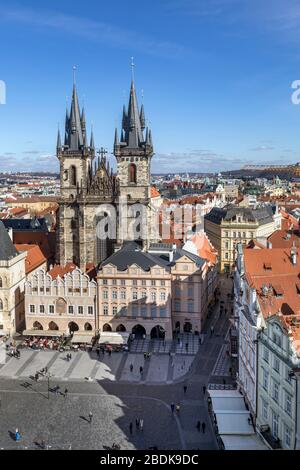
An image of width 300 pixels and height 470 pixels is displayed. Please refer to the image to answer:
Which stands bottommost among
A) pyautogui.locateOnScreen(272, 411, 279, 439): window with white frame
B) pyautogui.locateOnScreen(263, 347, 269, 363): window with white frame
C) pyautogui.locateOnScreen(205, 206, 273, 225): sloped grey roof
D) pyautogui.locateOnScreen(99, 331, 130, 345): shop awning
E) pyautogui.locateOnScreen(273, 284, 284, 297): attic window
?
pyautogui.locateOnScreen(99, 331, 130, 345): shop awning

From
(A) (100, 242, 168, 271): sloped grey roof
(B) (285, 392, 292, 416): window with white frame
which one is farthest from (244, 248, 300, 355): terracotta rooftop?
(A) (100, 242, 168, 271): sloped grey roof

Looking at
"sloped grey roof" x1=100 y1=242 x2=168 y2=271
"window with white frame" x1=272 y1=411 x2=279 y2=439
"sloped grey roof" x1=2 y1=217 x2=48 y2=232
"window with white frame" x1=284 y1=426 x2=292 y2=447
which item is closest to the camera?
"window with white frame" x1=284 y1=426 x2=292 y2=447

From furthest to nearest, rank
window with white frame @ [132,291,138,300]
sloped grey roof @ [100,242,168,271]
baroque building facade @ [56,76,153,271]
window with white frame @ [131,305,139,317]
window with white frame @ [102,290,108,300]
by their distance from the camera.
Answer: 1. baroque building facade @ [56,76,153,271]
2. window with white frame @ [102,290,108,300]
3. sloped grey roof @ [100,242,168,271]
4. window with white frame @ [132,291,138,300]
5. window with white frame @ [131,305,139,317]

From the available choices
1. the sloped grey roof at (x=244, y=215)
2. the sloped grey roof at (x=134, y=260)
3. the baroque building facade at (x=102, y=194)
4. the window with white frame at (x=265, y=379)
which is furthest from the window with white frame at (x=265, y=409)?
the sloped grey roof at (x=244, y=215)

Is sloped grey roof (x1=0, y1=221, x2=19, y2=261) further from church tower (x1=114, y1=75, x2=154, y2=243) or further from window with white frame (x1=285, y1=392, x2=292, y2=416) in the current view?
window with white frame (x1=285, y1=392, x2=292, y2=416)

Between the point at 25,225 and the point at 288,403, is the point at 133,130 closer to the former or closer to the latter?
the point at 25,225

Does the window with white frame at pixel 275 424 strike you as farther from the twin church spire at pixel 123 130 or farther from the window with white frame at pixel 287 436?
the twin church spire at pixel 123 130

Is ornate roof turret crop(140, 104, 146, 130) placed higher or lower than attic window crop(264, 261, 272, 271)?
higher
